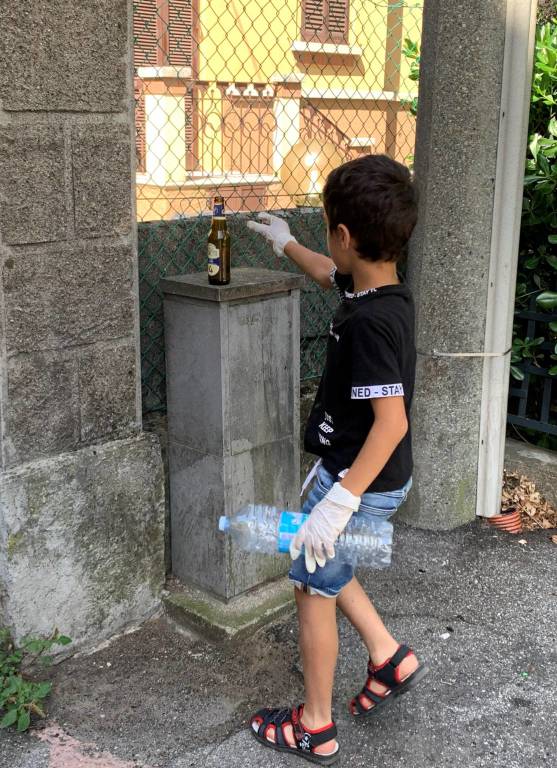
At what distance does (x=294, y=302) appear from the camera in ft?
11.3

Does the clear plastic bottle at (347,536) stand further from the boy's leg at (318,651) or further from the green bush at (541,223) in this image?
the green bush at (541,223)

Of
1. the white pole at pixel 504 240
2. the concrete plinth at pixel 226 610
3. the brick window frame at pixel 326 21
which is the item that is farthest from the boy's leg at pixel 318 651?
the brick window frame at pixel 326 21

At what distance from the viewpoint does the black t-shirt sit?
7.72 ft

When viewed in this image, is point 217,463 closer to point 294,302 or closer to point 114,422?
point 114,422

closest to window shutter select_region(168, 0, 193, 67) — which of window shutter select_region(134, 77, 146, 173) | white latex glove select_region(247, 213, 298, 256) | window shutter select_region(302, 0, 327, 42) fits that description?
window shutter select_region(134, 77, 146, 173)

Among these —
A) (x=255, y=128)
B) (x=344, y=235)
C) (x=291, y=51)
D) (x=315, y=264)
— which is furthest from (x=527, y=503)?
(x=291, y=51)

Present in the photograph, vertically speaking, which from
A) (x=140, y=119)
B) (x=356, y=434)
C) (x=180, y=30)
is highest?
(x=180, y=30)

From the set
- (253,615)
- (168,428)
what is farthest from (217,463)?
(253,615)

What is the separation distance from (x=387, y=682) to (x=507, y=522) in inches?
66.1

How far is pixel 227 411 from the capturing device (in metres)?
3.22

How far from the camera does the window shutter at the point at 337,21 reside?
8249 millimetres

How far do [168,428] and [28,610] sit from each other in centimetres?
89

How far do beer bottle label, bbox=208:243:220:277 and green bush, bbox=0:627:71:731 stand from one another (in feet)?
4.51

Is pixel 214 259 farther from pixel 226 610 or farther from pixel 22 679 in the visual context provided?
pixel 22 679
